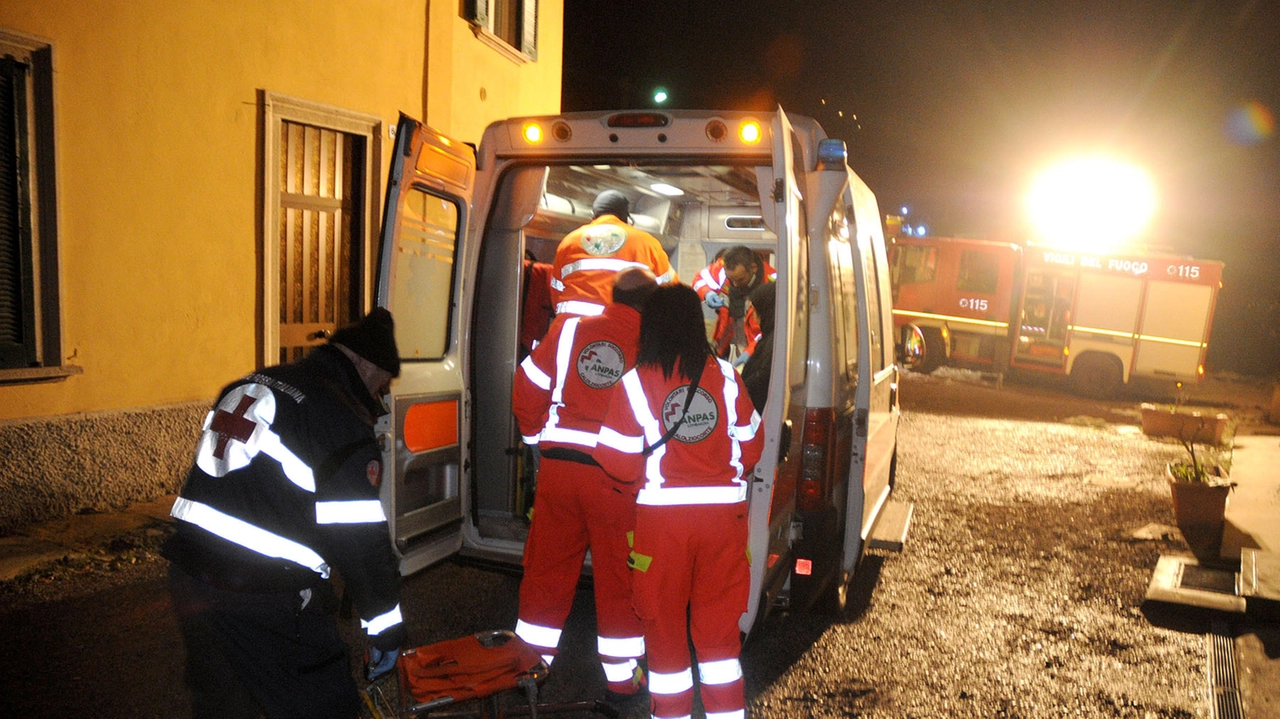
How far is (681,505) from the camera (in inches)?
121

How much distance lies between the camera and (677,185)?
706cm

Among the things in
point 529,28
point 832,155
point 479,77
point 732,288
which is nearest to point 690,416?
point 832,155

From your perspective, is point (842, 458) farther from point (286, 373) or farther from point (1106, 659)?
point (286, 373)

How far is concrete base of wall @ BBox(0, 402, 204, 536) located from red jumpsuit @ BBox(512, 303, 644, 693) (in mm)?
3781

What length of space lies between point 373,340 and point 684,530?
123 cm

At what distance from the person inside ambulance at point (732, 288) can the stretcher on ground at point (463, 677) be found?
323cm

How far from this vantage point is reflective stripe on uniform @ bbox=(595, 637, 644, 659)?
363 centimetres

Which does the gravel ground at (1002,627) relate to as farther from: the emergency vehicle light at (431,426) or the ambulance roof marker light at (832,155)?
the ambulance roof marker light at (832,155)

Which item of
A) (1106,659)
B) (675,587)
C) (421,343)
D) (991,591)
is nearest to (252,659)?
(675,587)

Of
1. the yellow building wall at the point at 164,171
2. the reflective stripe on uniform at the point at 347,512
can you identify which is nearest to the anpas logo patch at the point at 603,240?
the reflective stripe on uniform at the point at 347,512

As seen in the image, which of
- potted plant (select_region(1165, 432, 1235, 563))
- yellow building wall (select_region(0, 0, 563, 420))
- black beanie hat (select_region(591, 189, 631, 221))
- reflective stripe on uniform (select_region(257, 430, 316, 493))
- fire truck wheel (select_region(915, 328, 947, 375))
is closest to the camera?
reflective stripe on uniform (select_region(257, 430, 316, 493))

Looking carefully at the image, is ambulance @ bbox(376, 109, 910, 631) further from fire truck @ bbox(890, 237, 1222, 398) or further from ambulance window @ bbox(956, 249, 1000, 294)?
ambulance window @ bbox(956, 249, 1000, 294)

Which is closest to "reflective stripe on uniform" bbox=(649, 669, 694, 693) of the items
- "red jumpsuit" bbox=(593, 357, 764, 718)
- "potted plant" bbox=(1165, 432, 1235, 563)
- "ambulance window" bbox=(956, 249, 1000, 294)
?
"red jumpsuit" bbox=(593, 357, 764, 718)

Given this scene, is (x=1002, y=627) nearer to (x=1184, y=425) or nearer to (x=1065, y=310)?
(x=1184, y=425)
